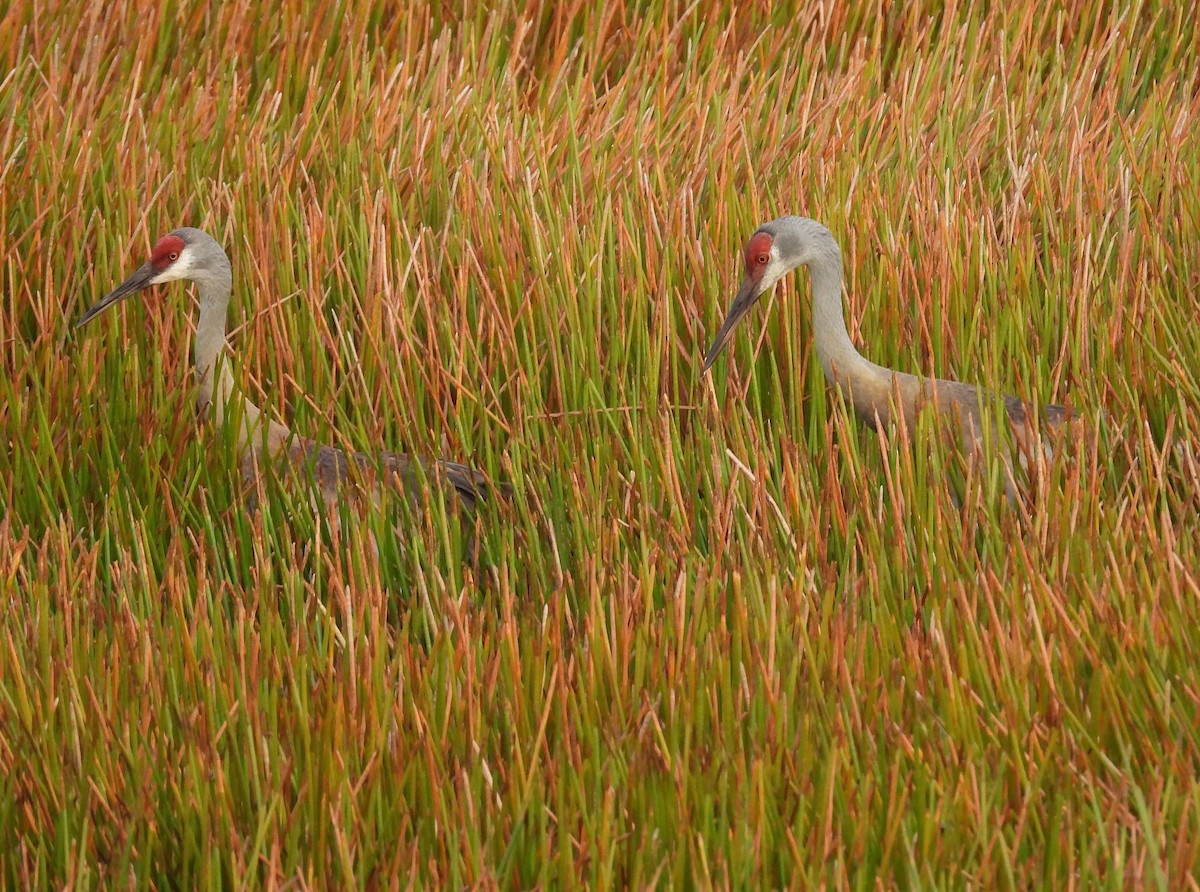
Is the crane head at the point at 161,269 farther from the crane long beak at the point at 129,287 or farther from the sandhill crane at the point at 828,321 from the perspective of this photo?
the sandhill crane at the point at 828,321

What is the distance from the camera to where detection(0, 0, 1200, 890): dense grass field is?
2.14 m

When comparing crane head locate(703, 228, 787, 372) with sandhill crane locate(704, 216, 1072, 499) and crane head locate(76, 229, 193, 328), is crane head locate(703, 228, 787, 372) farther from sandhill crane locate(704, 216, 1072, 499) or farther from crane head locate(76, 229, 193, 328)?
crane head locate(76, 229, 193, 328)

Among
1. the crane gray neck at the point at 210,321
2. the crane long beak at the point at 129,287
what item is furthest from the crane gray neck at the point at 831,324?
the crane long beak at the point at 129,287

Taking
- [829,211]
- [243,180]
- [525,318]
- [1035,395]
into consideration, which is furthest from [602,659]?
[243,180]

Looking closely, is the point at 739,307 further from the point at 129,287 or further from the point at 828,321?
the point at 129,287

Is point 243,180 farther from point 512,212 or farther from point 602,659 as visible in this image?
point 602,659

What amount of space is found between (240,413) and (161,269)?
1.42ft

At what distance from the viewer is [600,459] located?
10.6 ft

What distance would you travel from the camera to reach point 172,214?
4.26 m

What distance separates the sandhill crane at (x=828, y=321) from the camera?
3.45 m

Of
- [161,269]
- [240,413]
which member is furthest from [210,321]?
[240,413]

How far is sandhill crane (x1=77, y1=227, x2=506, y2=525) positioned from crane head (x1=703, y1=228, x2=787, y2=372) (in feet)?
1.91

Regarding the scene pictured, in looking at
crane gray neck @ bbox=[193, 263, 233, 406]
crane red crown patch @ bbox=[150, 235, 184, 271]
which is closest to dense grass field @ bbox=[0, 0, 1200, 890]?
crane gray neck @ bbox=[193, 263, 233, 406]

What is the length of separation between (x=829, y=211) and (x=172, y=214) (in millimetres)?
1587
